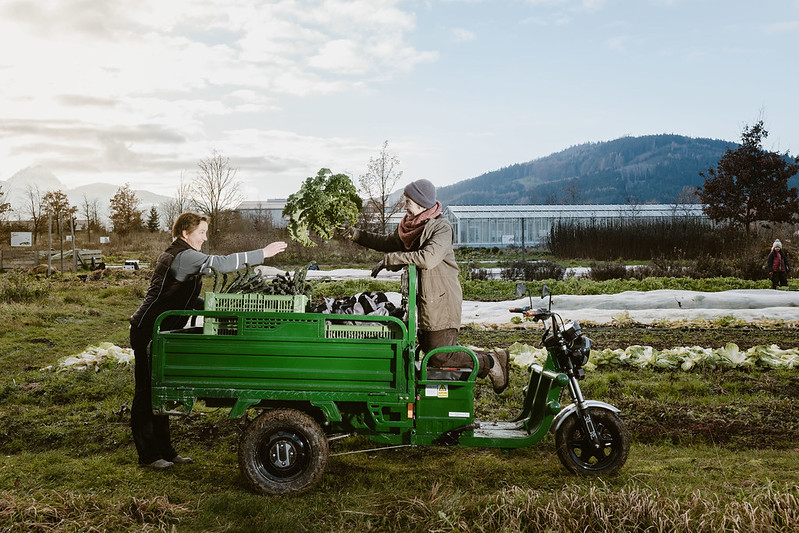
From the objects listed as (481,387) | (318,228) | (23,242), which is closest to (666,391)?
(481,387)

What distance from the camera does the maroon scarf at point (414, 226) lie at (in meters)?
4.82

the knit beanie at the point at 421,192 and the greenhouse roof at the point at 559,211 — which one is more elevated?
the greenhouse roof at the point at 559,211

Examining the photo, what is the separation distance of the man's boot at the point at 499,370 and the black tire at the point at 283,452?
53.3 inches

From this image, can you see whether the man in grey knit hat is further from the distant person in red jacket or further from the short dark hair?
the distant person in red jacket

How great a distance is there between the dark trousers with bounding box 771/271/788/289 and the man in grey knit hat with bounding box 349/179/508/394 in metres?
14.6

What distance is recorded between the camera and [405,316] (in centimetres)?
474

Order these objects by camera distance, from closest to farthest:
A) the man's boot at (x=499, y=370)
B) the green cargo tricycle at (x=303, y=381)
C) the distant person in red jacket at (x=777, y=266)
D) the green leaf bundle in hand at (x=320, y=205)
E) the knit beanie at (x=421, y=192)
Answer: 1. the green cargo tricycle at (x=303, y=381)
2. the knit beanie at (x=421, y=192)
3. the man's boot at (x=499, y=370)
4. the green leaf bundle in hand at (x=320, y=205)
5. the distant person in red jacket at (x=777, y=266)

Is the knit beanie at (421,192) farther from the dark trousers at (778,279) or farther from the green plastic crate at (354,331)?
the dark trousers at (778,279)

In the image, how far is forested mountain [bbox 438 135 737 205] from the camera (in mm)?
102125

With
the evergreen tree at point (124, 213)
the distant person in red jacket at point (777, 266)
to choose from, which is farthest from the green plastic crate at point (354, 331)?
the evergreen tree at point (124, 213)

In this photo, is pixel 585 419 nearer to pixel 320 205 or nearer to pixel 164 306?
pixel 320 205

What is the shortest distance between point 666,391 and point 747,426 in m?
1.19

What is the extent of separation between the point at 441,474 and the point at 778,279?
50.7 ft

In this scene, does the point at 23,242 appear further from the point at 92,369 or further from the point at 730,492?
the point at 730,492
